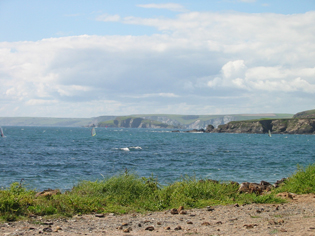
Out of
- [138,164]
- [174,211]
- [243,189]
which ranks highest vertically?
[174,211]

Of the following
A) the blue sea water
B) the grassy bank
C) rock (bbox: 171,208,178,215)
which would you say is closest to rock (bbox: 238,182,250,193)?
the grassy bank

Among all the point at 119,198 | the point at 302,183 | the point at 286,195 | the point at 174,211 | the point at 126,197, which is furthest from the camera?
the point at 302,183

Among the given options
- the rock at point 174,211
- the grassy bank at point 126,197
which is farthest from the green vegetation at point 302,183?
the rock at point 174,211

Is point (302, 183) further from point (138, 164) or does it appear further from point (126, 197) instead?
point (138, 164)

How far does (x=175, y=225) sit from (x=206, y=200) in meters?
3.84

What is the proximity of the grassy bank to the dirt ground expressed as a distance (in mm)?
645

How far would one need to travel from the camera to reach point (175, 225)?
876 centimetres

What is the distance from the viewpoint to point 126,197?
473 inches

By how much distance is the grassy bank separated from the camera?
31.9ft

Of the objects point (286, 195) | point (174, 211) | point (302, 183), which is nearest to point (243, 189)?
point (286, 195)

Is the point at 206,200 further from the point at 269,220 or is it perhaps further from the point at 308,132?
the point at 308,132

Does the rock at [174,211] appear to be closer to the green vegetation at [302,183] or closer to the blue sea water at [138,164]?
the blue sea water at [138,164]

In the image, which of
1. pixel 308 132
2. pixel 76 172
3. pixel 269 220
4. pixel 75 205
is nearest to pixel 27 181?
pixel 76 172

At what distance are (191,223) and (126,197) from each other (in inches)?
148
